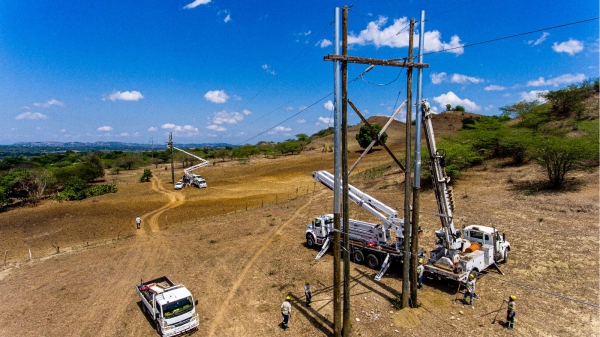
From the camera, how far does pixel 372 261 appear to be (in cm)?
1852

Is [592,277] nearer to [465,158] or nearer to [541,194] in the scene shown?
[541,194]

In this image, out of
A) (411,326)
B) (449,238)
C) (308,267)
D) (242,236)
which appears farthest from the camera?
(242,236)

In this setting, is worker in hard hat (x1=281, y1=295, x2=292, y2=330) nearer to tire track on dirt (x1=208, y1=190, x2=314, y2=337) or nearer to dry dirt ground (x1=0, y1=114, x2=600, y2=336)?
dry dirt ground (x1=0, y1=114, x2=600, y2=336)

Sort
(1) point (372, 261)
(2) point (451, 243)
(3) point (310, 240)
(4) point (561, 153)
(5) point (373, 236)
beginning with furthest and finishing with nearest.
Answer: (4) point (561, 153), (3) point (310, 240), (5) point (373, 236), (1) point (372, 261), (2) point (451, 243)

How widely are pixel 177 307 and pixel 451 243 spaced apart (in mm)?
12633

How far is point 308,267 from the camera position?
19469mm

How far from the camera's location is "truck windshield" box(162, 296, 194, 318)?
43.5ft

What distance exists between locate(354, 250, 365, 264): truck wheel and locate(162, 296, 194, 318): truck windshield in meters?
9.72

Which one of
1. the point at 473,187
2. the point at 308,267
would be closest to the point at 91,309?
the point at 308,267

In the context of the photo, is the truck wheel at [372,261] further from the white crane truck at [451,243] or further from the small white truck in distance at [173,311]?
the small white truck in distance at [173,311]

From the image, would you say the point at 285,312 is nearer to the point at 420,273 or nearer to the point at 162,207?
the point at 420,273

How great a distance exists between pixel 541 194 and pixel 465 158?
9932 mm

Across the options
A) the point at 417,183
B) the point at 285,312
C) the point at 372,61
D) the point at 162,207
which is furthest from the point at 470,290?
the point at 162,207

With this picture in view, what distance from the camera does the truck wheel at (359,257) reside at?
19.1 metres
